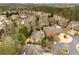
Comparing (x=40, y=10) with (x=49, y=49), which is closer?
(x=49, y=49)

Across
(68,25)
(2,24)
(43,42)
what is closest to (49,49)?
(43,42)

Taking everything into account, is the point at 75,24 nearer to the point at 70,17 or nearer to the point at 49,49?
the point at 70,17

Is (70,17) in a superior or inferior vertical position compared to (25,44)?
superior
